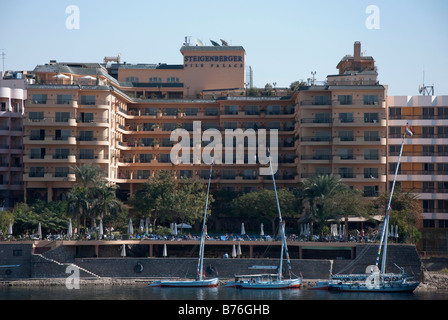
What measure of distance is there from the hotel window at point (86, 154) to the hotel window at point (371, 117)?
120 ft

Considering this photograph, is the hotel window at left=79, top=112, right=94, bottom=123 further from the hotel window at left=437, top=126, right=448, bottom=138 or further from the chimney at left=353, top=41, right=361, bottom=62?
the hotel window at left=437, top=126, right=448, bottom=138

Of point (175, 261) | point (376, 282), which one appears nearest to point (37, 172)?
point (175, 261)

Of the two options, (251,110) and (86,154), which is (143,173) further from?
(251,110)

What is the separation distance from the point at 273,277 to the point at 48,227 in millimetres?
27917

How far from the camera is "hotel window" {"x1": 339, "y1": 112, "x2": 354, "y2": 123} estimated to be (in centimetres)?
10525

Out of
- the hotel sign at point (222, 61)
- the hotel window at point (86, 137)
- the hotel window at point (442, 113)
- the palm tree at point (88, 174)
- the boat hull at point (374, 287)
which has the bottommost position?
the boat hull at point (374, 287)

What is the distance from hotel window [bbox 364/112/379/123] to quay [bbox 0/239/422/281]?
23148 millimetres

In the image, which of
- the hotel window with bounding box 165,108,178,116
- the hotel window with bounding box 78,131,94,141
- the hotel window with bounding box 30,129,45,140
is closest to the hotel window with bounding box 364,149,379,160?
the hotel window with bounding box 165,108,178,116

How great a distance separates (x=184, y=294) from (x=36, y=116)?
41707 millimetres

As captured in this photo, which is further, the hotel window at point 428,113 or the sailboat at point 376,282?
the hotel window at point 428,113

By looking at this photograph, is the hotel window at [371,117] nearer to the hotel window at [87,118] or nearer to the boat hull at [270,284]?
the boat hull at [270,284]

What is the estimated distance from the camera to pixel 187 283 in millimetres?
81250

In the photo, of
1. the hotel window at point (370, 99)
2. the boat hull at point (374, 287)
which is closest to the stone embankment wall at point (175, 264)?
the boat hull at point (374, 287)

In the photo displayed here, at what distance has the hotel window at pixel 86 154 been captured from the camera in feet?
349
